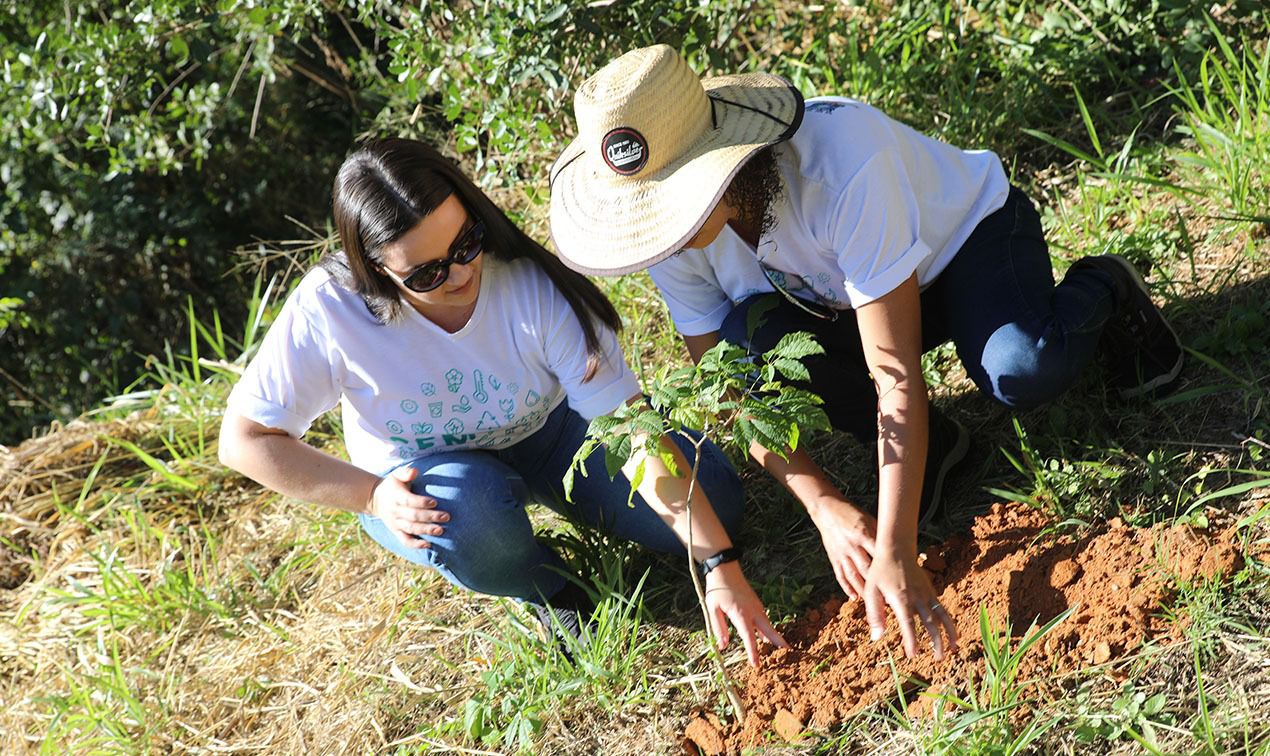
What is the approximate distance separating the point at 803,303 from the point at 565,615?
89 cm

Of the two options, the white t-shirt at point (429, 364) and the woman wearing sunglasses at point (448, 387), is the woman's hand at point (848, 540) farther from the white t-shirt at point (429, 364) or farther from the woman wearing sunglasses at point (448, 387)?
the white t-shirt at point (429, 364)

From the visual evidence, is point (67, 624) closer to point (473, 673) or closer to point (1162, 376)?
point (473, 673)

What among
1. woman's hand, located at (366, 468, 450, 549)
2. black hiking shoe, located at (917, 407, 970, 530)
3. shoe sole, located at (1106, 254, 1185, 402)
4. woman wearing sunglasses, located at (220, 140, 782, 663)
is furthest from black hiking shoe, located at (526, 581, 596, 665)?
shoe sole, located at (1106, 254, 1185, 402)

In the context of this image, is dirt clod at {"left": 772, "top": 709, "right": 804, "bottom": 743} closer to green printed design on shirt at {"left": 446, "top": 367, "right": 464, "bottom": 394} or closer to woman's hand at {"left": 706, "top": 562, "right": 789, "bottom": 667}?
woman's hand at {"left": 706, "top": 562, "right": 789, "bottom": 667}

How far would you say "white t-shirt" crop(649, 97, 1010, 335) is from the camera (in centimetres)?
214

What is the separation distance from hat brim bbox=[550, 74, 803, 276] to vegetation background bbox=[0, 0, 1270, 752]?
81 cm

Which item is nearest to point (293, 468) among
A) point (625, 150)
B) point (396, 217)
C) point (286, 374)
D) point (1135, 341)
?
point (286, 374)

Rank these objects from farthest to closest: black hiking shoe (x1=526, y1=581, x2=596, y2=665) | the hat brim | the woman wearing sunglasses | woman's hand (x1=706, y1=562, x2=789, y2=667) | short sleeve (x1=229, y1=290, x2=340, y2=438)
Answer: black hiking shoe (x1=526, y1=581, x2=596, y2=665), short sleeve (x1=229, y1=290, x2=340, y2=438), the woman wearing sunglasses, woman's hand (x1=706, y1=562, x2=789, y2=667), the hat brim

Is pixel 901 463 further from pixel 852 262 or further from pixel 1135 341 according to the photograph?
pixel 1135 341

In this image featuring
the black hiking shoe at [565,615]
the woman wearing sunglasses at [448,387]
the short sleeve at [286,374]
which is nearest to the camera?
the woman wearing sunglasses at [448,387]

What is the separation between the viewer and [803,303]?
2.49 metres

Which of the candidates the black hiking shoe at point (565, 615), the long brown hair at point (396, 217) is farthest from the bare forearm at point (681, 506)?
the black hiking shoe at point (565, 615)

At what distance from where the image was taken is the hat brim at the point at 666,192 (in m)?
2.03

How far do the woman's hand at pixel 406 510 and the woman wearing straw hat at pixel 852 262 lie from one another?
25.0 inches
